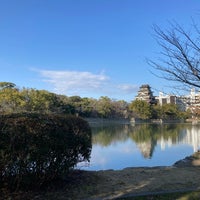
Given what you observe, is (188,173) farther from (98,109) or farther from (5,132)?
(98,109)

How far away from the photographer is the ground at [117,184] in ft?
19.4

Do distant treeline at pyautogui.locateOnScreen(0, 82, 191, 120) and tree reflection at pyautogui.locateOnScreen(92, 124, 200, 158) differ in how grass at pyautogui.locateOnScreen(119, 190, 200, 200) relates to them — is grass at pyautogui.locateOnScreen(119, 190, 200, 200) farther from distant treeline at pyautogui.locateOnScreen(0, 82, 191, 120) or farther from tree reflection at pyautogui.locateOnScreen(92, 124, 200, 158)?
distant treeline at pyautogui.locateOnScreen(0, 82, 191, 120)

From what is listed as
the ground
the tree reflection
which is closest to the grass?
the ground

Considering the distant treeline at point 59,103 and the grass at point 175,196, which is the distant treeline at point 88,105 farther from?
the grass at point 175,196

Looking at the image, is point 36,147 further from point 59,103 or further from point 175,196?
point 59,103

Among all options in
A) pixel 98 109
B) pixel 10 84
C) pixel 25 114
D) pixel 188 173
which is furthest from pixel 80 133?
pixel 98 109

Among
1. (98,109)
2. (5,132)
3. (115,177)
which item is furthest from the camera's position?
(98,109)

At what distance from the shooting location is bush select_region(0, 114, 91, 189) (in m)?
5.43

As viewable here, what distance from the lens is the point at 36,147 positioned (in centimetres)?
559

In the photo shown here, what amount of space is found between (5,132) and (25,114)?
27.4 inches

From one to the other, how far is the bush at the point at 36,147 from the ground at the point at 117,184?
0.30 metres

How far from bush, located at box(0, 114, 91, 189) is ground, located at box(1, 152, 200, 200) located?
0.30 meters

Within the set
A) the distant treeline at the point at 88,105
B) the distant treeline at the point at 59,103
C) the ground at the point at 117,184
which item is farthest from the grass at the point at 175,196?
the distant treeline at the point at 88,105

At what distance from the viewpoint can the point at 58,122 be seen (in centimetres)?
607
